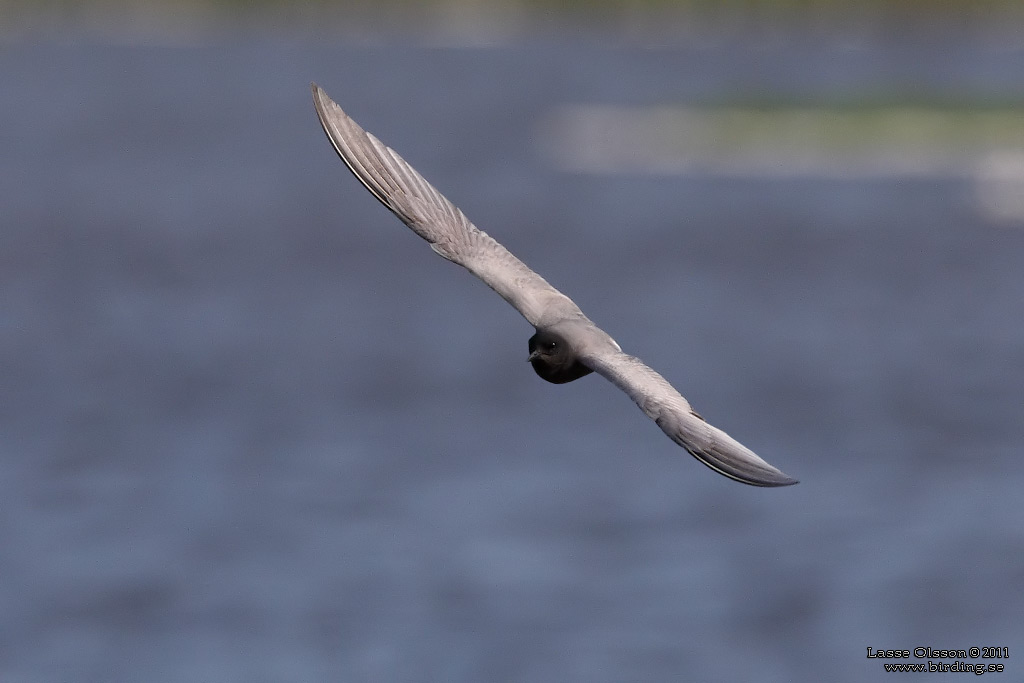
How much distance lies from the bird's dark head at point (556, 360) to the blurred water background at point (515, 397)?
719 cm

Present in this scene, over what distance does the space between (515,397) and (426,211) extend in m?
15.2

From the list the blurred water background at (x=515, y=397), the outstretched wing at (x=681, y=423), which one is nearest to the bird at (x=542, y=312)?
the outstretched wing at (x=681, y=423)

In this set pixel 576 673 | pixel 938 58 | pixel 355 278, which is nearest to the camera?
pixel 576 673

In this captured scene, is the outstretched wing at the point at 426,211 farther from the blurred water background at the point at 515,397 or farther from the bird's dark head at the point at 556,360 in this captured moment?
the blurred water background at the point at 515,397

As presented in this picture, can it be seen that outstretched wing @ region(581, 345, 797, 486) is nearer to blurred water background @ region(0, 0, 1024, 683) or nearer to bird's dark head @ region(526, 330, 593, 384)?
bird's dark head @ region(526, 330, 593, 384)

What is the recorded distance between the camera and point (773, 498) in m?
21.2

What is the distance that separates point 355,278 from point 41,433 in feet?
40.6

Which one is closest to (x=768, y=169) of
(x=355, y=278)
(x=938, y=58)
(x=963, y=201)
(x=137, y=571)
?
(x=963, y=201)

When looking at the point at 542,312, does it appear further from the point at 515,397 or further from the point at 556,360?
the point at 515,397

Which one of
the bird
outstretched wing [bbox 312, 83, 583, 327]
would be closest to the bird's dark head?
the bird

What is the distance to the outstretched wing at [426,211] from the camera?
9.71 m

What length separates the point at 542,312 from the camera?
30.7 ft

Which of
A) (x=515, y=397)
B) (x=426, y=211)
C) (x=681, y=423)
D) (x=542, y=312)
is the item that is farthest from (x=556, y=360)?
(x=515, y=397)

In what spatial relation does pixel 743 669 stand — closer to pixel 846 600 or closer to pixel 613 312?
pixel 846 600
